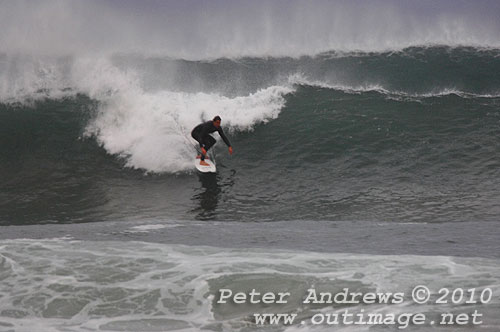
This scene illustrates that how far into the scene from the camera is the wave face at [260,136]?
11.2m

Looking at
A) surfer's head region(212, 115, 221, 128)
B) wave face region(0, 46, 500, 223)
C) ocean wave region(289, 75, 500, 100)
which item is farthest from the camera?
ocean wave region(289, 75, 500, 100)

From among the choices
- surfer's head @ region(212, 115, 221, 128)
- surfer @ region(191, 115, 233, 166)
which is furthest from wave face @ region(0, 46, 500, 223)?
surfer's head @ region(212, 115, 221, 128)

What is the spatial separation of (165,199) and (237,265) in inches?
211

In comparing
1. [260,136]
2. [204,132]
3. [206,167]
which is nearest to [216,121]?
[204,132]

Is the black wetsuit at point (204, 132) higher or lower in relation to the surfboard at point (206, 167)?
higher

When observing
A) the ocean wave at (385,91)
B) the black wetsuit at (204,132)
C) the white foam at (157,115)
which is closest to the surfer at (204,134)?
the black wetsuit at (204,132)

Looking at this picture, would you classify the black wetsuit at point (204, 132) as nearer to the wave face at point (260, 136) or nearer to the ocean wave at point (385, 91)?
the wave face at point (260, 136)

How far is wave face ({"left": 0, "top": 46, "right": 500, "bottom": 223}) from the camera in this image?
1120 cm

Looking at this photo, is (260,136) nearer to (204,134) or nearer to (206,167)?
(204,134)

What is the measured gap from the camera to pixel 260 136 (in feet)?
49.1

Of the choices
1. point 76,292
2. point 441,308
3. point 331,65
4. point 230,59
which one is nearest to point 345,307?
point 441,308

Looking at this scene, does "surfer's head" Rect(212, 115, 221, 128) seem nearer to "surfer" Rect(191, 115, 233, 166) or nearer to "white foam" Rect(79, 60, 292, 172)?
"surfer" Rect(191, 115, 233, 166)

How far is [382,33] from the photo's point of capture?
872 inches

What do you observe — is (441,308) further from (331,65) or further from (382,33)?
(382,33)
